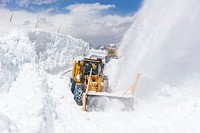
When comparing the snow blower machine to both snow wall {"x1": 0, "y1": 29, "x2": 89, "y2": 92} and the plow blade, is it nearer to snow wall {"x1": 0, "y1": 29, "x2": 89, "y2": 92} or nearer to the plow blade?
the plow blade

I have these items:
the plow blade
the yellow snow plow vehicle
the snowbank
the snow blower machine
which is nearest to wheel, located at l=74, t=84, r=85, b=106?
the snow blower machine

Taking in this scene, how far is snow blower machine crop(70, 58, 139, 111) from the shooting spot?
10625mm

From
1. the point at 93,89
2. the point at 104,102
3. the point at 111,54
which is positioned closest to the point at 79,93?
the point at 93,89

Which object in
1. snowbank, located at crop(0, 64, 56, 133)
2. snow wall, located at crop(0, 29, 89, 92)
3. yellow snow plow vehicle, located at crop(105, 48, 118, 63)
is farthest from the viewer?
yellow snow plow vehicle, located at crop(105, 48, 118, 63)

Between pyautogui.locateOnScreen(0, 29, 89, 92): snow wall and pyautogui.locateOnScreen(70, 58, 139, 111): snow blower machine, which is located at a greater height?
pyautogui.locateOnScreen(0, 29, 89, 92): snow wall

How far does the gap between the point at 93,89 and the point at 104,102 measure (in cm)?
121

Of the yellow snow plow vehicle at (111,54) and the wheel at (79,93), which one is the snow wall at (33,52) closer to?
the wheel at (79,93)

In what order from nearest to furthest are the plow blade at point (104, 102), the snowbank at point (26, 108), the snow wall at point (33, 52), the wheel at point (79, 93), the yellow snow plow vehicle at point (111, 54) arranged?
the snowbank at point (26, 108) < the snow wall at point (33, 52) < the plow blade at point (104, 102) < the wheel at point (79, 93) < the yellow snow plow vehicle at point (111, 54)

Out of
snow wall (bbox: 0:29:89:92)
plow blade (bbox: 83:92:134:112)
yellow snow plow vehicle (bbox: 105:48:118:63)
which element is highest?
yellow snow plow vehicle (bbox: 105:48:118:63)

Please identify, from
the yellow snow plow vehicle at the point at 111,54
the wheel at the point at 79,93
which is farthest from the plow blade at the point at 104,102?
the yellow snow plow vehicle at the point at 111,54

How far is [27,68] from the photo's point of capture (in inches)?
386

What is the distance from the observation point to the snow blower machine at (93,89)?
418 inches

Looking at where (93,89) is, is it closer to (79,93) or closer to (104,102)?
(79,93)

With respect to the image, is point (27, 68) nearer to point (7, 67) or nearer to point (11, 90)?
point (7, 67)
